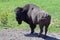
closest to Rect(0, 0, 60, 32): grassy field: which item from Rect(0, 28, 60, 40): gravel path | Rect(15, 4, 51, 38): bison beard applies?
Rect(0, 28, 60, 40): gravel path

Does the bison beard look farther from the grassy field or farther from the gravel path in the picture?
the grassy field

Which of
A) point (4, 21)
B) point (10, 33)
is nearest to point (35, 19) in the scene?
point (10, 33)

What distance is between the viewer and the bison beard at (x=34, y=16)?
11.3 meters

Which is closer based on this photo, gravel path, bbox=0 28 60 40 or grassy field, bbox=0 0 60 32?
gravel path, bbox=0 28 60 40

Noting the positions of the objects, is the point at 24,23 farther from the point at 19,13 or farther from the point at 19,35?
the point at 19,35

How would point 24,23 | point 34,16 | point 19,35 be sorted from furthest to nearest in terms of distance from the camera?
1. point 24,23
2. point 19,35
3. point 34,16

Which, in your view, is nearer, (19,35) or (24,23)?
(19,35)

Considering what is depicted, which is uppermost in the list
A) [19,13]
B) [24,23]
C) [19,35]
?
[19,13]

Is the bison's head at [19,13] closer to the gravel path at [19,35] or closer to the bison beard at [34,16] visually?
the bison beard at [34,16]

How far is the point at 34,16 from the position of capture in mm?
11836

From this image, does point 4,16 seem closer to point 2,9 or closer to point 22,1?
point 2,9

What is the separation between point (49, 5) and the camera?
1988 centimetres

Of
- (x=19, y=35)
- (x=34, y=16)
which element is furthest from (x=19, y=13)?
(x=19, y=35)

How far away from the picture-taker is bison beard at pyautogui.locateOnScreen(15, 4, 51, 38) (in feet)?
37.0
